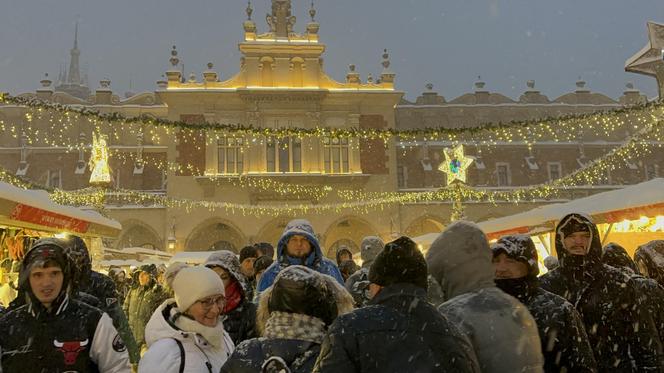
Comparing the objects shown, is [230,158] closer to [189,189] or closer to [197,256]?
[189,189]

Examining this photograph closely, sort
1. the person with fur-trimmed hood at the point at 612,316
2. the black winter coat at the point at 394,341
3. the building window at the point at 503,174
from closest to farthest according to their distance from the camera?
the black winter coat at the point at 394,341 < the person with fur-trimmed hood at the point at 612,316 < the building window at the point at 503,174

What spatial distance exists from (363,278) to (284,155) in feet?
83.8

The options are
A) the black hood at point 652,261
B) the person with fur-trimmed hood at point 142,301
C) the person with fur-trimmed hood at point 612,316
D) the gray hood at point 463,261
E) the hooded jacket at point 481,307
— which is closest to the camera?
the hooded jacket at point 481,307

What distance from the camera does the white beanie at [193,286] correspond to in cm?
285

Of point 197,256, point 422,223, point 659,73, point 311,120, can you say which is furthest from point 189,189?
point 659,73

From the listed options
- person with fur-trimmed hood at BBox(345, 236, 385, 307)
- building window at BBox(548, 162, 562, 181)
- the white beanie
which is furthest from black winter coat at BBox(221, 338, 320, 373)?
building window at BBox(548, 162, 562, 181)

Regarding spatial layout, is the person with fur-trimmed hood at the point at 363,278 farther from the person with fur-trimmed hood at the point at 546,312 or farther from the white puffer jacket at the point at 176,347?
the white puffer jacket at the point at 176,347

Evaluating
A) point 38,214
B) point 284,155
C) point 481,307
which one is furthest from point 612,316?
point 284,155

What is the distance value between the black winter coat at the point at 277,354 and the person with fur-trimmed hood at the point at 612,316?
6.36 ft

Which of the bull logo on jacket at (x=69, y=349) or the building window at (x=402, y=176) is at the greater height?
the building window at (x=402, y=176)

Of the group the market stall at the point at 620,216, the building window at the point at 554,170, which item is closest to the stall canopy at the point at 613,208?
the market stall at the point at 620,216

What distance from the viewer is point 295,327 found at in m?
2.44

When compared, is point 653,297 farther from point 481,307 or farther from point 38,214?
point 38,214

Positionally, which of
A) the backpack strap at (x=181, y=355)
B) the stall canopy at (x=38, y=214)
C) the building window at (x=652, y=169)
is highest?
the building window at (x=652, y=169)
